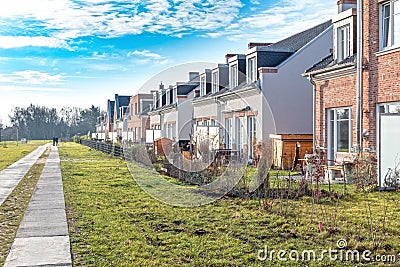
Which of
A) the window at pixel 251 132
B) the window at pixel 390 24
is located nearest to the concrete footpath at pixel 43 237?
the window at pixel 390 24

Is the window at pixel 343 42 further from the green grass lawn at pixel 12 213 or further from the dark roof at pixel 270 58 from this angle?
the green grass lawn at pixel 12 213

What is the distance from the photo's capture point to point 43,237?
25.7 feet

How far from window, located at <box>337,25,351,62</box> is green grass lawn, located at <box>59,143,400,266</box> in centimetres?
646

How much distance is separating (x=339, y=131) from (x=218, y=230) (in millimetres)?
10105

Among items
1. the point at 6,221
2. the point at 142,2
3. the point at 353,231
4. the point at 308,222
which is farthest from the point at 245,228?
the point at 142,2

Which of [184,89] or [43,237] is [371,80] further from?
[184,89]

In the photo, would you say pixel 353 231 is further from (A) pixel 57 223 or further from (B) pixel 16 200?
(B) pixel 16 200

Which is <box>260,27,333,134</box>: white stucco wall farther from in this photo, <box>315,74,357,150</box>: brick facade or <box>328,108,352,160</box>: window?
<box>328,108,352,160</box>: window

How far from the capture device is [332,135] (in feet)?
57.1

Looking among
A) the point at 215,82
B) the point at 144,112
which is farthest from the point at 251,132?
the point at 144,112

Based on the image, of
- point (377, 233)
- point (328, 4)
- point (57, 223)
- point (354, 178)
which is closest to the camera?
point (377, 233)

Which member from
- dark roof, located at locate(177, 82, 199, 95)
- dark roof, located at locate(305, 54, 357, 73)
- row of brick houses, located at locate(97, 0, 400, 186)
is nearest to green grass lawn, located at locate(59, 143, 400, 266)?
row of brick houses, located at locate(97, 0, 400, 186)

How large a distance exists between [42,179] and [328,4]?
514 inches

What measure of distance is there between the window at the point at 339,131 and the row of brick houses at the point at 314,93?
0.11 feet
